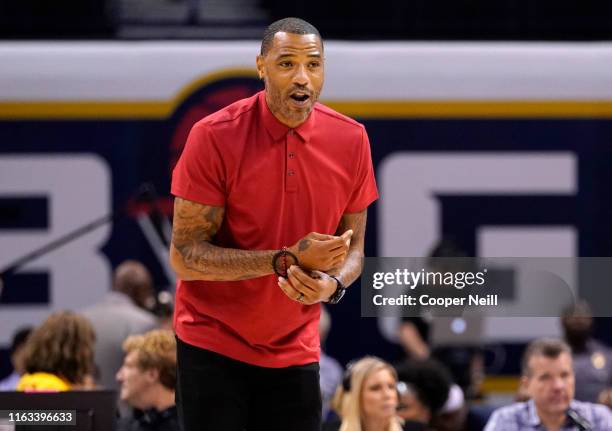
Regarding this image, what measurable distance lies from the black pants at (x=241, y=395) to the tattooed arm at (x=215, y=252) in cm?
21

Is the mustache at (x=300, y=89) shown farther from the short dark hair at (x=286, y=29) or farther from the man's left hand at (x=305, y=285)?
the man's left hand at (x=305, y=285)

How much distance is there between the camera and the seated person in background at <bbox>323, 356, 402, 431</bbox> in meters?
4.84

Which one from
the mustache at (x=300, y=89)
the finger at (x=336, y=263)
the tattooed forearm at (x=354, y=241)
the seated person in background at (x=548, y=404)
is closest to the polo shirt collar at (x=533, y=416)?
the seated person in background at (x=548, y=404)

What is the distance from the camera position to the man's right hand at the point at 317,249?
2746mm

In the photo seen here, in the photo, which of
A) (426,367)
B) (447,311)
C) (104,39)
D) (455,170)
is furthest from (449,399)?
(104,39)

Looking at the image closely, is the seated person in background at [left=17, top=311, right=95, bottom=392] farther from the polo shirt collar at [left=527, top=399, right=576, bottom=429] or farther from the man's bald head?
the polo shirt collar at [left=527, top=399, right=576, bottom=429]

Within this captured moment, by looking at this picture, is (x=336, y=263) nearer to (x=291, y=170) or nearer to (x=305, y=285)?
(x=305, y=285)

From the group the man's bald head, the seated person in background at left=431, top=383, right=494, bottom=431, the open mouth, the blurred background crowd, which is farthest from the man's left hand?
the blurred background crowd

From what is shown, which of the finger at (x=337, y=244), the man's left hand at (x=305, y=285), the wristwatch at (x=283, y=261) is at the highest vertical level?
the finger at (x=337, y=244)

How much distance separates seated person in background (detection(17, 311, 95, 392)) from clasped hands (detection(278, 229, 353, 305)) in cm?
233

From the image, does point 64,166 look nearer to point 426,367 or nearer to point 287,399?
point 426,367

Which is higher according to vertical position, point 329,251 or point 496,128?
point 496,128

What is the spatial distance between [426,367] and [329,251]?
2.99 meters

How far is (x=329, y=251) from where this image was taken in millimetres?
2752
